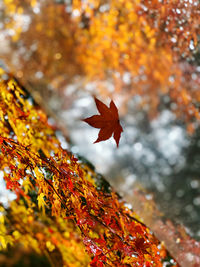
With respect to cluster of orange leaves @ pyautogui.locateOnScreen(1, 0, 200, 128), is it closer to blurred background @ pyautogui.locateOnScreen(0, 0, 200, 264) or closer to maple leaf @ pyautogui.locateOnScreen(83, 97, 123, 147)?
blurred background @ pyautogui.locateOnScreen(0, 0, 200, 264)

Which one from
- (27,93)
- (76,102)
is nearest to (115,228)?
(76,102)

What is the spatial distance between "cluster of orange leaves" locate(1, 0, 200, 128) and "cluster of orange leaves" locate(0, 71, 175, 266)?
68 cm

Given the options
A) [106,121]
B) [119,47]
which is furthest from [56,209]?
[119,47]

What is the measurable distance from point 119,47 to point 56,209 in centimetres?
205

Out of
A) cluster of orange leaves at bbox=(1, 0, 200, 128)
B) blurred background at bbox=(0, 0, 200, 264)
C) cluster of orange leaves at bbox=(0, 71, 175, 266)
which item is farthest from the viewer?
blurred background at bbox=(0, 0, 200, 264)

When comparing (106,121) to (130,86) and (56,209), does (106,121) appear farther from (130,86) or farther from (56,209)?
(130,86)

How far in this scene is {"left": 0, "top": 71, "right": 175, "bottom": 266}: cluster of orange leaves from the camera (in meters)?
2.13

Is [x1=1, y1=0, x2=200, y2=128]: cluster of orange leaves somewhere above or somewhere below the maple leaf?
above

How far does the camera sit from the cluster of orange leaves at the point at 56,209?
213 centimetres

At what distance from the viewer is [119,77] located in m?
3.15

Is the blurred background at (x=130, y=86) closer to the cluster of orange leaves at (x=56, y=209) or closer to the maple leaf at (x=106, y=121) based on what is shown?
the cluster of orange leaves at (x=56, y=209)

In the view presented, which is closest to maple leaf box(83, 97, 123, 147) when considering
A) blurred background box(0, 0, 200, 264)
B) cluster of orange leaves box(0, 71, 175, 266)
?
cluster of orange leaves box(0, 71, 175, 266)

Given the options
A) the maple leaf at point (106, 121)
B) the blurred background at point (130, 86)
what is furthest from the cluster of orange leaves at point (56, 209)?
the maple leaf at point (106, 121)

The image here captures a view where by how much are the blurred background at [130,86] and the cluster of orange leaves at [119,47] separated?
1 centimetres
